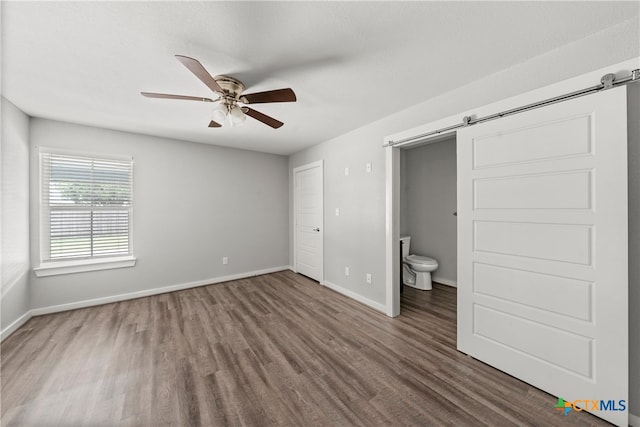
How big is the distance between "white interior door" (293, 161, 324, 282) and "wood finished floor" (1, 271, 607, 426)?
4.30ft

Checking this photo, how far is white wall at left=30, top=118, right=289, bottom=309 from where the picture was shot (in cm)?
299

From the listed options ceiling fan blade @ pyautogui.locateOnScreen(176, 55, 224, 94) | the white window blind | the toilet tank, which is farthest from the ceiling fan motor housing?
the toilet tank

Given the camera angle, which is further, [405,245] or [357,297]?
[405,245]

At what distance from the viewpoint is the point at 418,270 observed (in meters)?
3.71

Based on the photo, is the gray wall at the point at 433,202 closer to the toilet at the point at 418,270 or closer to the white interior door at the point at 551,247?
the toilet at the point at 418,270

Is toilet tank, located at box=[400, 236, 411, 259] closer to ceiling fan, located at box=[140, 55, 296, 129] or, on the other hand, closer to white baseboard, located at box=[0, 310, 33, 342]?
ceiling fan, located at box=[140, 55, 296, 129]

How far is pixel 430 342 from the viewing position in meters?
2.25

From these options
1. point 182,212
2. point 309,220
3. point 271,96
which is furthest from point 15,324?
point 309,220

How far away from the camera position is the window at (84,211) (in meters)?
2.90

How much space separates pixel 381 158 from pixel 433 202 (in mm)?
1826

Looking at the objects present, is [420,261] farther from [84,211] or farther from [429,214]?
[84,211]

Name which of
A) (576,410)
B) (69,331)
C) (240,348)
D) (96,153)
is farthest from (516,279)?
(96,153)

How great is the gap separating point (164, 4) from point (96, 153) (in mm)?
2859

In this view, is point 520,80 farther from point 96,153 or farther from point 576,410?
point 96,153
